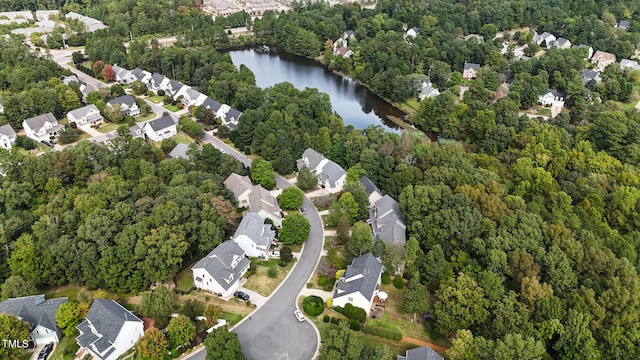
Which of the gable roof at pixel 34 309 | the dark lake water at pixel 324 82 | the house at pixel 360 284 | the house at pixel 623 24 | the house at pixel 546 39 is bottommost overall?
the dark lake water at pixel 324 82

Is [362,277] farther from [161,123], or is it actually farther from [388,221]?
[161,123]

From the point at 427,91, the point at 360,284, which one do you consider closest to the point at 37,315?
the point at 360,284

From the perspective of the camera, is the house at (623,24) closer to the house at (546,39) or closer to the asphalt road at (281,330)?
the house at (546,39)

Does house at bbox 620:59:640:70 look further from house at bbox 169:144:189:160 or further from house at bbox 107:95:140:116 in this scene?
house at bbox 107:95:140:116

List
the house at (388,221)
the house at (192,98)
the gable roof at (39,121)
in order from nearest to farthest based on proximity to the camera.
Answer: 1. the house at (388,221)
2. the gable roof at (39,121)
3. the house at (192,98)

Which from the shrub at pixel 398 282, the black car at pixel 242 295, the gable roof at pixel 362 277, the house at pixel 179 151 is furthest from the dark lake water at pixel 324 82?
the black car at pixel 242 295

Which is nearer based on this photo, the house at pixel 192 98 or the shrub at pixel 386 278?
the shrub at pixel 386 278

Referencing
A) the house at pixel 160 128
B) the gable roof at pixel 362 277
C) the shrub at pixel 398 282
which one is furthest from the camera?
the house at pixel 160 128

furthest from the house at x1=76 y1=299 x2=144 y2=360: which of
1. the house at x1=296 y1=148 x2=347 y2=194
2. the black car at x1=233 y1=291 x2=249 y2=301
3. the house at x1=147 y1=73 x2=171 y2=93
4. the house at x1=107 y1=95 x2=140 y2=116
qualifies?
the house at x1=147 y1=73 x2=171 y2=93

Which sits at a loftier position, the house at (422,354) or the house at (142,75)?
the house at (422,354)
